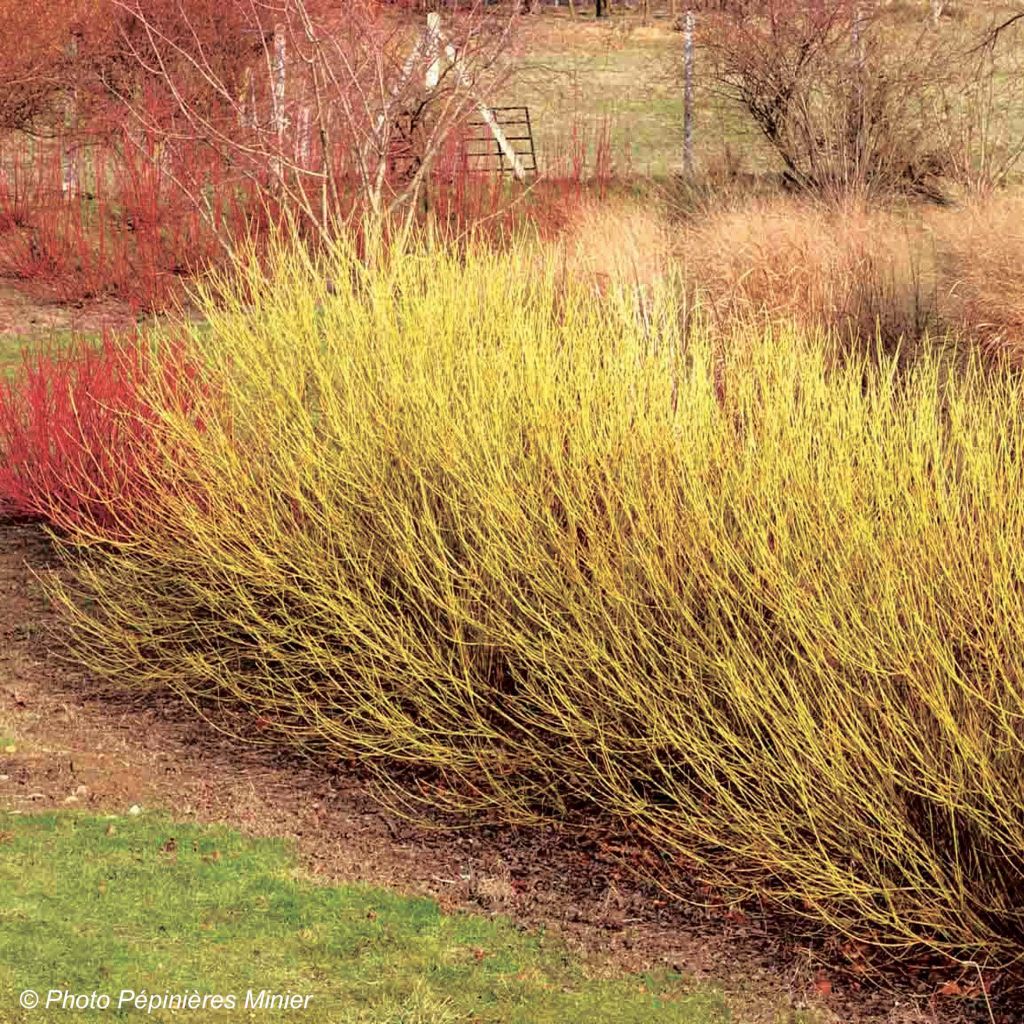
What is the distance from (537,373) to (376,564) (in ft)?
2.60

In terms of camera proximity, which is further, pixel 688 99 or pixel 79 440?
pixel 688 99

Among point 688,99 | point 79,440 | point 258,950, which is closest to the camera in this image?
point 258,950

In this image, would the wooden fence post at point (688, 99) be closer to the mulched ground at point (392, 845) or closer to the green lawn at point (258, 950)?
the mulched ground at point (392, 845)

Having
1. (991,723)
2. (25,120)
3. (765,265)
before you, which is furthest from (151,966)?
(25,120)

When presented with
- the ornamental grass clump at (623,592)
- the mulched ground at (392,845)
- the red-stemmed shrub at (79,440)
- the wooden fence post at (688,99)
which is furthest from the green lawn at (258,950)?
the wooden fence post at (688,99)

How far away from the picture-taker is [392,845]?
4.24 m

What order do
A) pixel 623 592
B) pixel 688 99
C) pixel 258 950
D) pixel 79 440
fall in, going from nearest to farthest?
pixel 258 950, pixel 623 592, pixel 79 440, pixel 688 99

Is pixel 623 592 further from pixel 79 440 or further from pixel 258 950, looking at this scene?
pixel 79 440

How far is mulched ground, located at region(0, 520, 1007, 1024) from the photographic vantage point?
355 centimetres

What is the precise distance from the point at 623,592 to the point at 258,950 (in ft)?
4.42

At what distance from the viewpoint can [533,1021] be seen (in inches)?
132

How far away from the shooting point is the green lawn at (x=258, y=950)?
3.39 metres

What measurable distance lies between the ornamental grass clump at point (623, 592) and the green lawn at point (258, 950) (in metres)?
0.47

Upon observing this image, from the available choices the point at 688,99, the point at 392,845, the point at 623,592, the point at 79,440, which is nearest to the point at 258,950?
the point at 392,845
